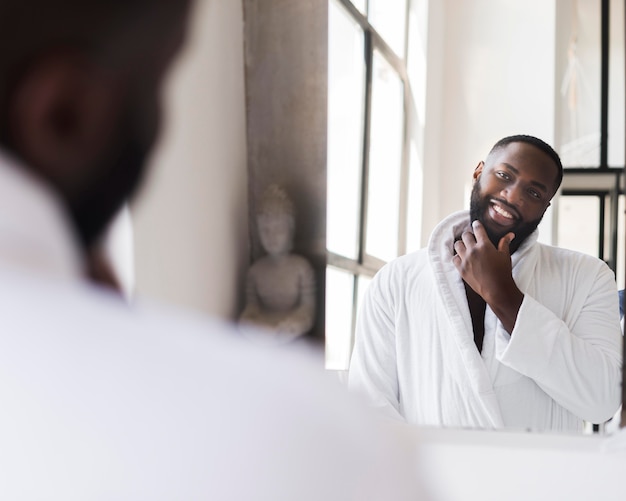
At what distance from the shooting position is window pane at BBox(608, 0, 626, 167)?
31.4 inches

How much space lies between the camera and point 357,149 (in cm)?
84

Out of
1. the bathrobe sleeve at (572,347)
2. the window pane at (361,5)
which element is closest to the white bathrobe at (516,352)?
the bathrobe sleeve at (572,347)

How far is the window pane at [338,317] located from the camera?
84 centimetres

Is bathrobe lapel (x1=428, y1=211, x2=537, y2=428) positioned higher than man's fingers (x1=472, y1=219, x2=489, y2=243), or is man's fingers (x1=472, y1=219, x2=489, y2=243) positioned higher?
man's fingers (x1=472, y1=219, x2=489, y2=243)

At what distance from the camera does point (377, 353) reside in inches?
33.4

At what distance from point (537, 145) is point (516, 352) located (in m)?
0.20

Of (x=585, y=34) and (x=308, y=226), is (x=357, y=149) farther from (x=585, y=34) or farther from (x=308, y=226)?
(x=585, y=34)

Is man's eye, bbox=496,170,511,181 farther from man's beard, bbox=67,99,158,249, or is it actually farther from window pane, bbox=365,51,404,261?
man's beard, bbox=67,99,158,249

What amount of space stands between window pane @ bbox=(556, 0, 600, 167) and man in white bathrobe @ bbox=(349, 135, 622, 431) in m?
0.02

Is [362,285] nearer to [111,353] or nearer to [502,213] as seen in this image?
[502,213]

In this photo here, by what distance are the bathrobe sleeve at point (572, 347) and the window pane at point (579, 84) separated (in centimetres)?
13

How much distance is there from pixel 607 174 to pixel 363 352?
0.96 feet

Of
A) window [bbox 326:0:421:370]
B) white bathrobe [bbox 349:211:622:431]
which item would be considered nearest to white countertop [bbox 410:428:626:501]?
white bathrobe [bbox 349:211:622:431]

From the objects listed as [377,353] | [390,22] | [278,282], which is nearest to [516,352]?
[377,353]
